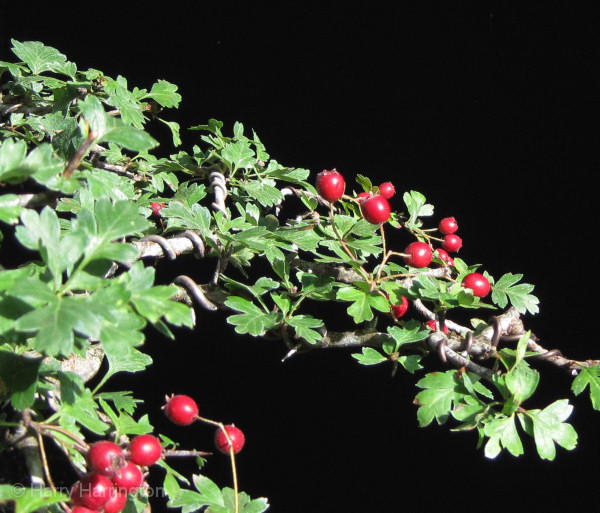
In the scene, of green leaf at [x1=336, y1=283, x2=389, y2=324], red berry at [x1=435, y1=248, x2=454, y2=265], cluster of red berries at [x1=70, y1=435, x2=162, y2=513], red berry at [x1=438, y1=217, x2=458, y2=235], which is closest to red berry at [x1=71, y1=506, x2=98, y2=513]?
Result: cluster of red berries at [x1=70, y1=435, x2=162, y2=513]

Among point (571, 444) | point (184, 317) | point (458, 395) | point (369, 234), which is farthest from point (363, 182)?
point (184, 317)

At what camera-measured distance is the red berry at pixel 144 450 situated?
81 cm

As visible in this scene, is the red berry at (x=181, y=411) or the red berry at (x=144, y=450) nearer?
the red berry at (x=144, y=450)

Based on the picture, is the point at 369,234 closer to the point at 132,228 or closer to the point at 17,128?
the point at 132,228

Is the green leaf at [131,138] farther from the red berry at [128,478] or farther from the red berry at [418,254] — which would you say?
the red berry at [418,254]

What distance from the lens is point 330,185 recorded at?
106cm

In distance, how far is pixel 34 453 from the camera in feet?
2.77

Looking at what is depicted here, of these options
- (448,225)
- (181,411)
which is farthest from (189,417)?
(448,225)

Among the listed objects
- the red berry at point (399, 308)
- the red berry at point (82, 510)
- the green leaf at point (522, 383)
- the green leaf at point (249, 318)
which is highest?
the green leaf at point (522, 383)

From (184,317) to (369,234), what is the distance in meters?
0.52

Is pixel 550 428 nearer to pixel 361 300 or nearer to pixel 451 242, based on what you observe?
pixel 361 300

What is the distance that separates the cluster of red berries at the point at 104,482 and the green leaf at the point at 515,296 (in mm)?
694

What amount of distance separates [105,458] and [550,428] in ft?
1.88

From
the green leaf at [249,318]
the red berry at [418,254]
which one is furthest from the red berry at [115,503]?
the red berry at [418,254]
